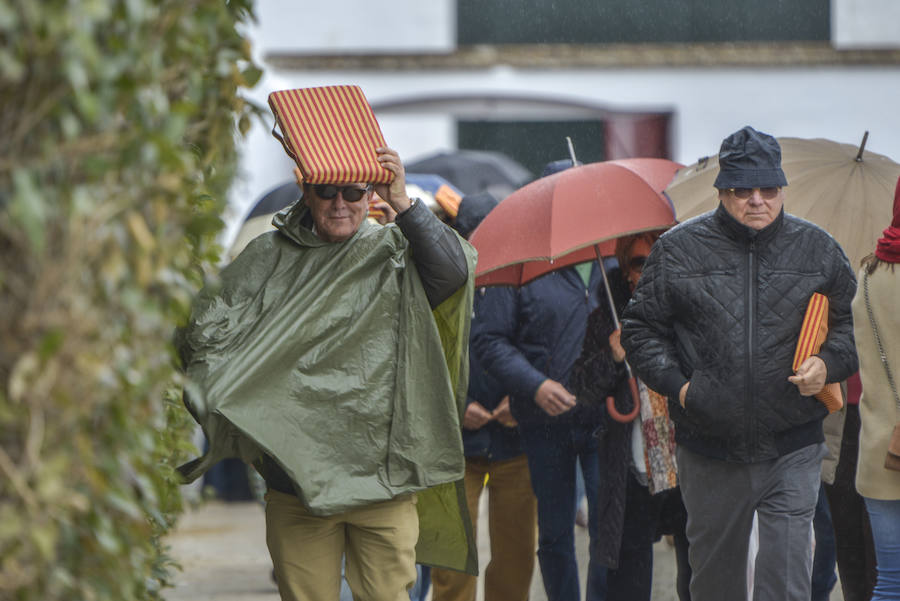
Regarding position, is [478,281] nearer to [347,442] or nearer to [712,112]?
[347,442]

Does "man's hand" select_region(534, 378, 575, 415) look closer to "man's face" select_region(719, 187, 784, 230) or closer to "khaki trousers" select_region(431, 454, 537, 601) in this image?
"khaki trousers" select_region(431, 454, 537, 601)

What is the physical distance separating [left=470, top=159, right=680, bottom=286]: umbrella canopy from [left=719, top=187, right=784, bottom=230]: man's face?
2.35 feet

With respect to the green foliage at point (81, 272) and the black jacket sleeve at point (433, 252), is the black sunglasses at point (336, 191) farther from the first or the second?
the green foliage at point (81, 272)

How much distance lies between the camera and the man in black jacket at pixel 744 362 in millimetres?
4844

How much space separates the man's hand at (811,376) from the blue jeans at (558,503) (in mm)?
1589

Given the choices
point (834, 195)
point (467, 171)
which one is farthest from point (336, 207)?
A: point (467, 171)

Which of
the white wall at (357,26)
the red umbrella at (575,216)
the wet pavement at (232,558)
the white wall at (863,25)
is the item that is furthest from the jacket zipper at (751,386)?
the white wall at (863,25)

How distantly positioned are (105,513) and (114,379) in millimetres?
292

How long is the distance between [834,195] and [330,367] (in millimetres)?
2469

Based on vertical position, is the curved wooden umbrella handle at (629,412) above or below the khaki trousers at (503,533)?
above

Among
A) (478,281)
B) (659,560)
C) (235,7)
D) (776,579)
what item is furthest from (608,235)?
(659,560)

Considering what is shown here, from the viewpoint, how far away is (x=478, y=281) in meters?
6.21

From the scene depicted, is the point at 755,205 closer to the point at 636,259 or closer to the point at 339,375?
the point at 636,259

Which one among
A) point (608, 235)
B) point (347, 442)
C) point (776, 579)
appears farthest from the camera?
point (608, 235)
